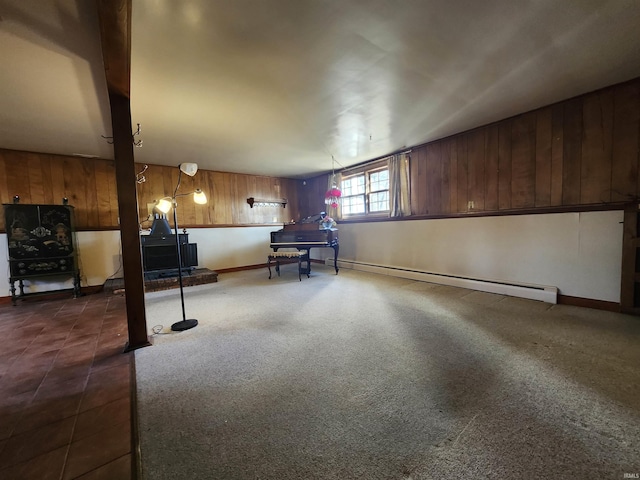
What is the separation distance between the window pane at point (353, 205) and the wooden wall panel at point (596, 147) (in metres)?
3.54

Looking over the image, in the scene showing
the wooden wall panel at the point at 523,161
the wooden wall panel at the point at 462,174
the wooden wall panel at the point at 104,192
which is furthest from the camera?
the wooden wall panel at the point at 104,192

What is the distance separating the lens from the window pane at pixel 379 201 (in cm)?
527

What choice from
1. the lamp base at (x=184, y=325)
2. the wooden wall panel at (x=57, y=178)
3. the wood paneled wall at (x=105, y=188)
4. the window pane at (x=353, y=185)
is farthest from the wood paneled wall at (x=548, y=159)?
the wooden wall panel at (x=57, y=178)

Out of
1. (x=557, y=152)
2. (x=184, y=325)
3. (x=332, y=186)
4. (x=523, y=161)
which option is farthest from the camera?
(x=332, y=186)

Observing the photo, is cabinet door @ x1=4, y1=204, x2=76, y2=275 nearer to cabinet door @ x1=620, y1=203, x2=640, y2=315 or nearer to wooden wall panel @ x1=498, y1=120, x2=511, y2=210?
wooden wall panel @ x1=498, y1=120, x2=511, y2=210

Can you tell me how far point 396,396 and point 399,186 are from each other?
3.94m

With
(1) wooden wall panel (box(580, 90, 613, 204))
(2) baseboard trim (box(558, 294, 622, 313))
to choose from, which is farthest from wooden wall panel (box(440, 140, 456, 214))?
(2) baseboard trim (box(558, 294, 622, 313))

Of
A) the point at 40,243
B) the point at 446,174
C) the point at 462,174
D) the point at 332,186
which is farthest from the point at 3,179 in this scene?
the point at 462,174

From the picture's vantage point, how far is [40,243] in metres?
3.89

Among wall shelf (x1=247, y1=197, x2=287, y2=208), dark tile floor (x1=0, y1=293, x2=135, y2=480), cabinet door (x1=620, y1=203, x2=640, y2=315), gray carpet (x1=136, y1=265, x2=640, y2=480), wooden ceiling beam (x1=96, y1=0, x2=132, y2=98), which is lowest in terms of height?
gray carpet (x1=136, y1=265, x2=640, y2=480)

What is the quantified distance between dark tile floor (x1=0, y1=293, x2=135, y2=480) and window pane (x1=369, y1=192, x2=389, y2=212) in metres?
4.58

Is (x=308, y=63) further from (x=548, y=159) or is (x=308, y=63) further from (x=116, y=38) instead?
(x=548, y=159)

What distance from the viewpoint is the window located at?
530 cm

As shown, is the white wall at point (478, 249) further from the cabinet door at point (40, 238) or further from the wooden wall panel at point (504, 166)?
the cabinet door at point (40, 238)
